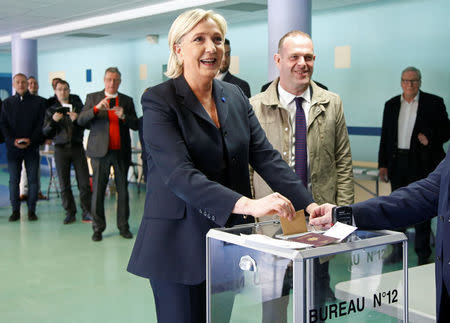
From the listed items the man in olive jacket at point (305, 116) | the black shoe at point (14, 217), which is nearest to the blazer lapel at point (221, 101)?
the man in olive jacket at point (305, 116)

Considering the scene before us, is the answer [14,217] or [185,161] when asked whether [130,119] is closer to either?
[14,217]

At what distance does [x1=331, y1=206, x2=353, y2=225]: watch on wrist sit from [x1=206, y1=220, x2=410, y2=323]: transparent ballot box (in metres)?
0.08

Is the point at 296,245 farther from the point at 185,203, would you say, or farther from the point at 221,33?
the point at 221,33

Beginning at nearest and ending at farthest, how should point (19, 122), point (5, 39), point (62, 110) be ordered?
point (62, 110), point (19, 122), point (5, 39)

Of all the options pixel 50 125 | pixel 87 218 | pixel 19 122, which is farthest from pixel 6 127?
pixel 87 218

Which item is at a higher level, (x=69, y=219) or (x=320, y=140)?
(x=320, y=140)

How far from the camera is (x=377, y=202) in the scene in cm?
213

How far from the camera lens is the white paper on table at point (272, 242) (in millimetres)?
1645

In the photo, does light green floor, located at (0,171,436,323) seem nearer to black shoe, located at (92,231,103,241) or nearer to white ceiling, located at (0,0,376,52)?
black shoe, located at (92,231,103,241)

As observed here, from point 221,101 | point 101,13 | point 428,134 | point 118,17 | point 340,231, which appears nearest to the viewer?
point 340,231

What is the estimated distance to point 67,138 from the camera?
7352 mm

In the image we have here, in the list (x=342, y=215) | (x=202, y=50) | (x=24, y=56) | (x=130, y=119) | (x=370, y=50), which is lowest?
(x=342, y=215)

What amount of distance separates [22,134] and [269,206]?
21.4ft

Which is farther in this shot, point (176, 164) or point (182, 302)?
point (182, 302)
